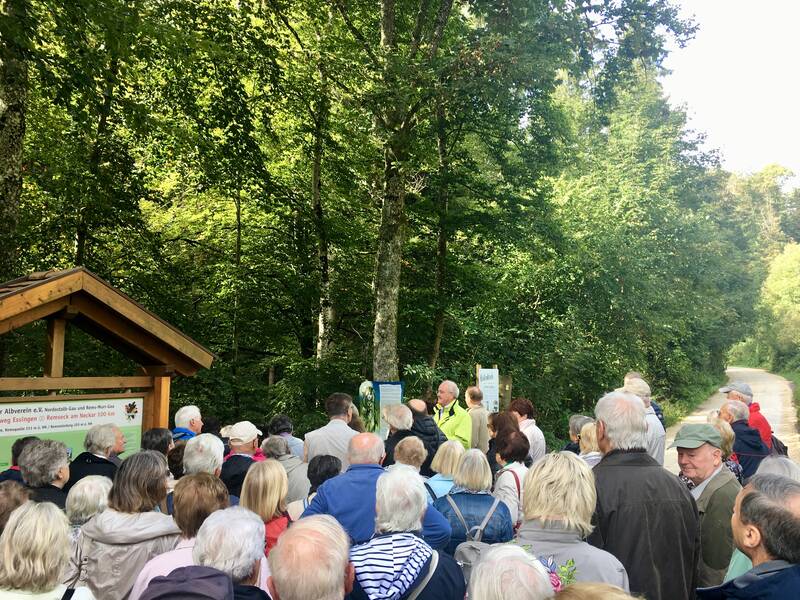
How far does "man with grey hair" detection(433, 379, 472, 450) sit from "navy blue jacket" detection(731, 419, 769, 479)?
3093 mm

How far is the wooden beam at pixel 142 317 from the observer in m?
7.85

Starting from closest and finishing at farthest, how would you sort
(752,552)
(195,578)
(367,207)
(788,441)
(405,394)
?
1. (195,578)
2. (752,552)
3. (405,394)
4. (367,207)
5. (788,441)

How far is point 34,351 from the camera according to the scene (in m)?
13.7

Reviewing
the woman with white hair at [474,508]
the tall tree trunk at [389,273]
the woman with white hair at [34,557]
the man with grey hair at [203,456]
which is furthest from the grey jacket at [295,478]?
the tall tree trunk at [389,273]

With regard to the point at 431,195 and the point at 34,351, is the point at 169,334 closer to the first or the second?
the point at 34,351

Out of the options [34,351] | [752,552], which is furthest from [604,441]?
[34,351]

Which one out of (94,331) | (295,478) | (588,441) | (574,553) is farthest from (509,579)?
(94,331)

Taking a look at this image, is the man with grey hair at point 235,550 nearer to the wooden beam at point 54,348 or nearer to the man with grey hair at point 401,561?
the man with grey hair at point 401,561

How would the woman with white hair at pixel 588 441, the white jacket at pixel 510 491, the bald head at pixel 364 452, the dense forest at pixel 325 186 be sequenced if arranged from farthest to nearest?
1. the dense forest at pixel 325 186
2. the woman with white hair at pixel 588 441
3. the white jacket at pixel 510 491
4. the bald head at pixel 364 452

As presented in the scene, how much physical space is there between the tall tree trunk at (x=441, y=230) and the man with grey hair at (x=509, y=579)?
1328 cm

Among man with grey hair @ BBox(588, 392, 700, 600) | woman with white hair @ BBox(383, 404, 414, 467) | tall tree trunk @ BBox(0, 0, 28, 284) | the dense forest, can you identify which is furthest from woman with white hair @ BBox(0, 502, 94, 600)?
tall tree trunk @ BBox(0, 0, 28, 284)

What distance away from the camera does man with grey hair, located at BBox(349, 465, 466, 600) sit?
2912 mm

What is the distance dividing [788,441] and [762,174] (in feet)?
239

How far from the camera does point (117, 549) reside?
3.92m
